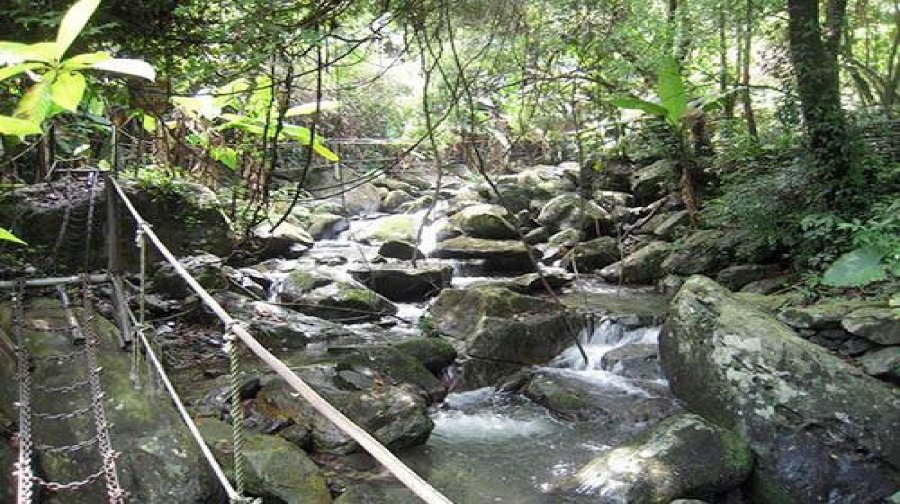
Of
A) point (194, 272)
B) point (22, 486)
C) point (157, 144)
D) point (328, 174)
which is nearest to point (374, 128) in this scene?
Answer: point (328, 174)

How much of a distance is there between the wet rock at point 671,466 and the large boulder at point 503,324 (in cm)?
236

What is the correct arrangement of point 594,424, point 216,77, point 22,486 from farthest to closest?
point 594,424, point 216,77, point 22,486

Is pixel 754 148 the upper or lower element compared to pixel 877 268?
upper

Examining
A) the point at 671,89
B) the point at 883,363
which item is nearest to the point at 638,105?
the point at 671,89

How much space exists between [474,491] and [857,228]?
13.2 feet

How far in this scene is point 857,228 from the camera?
18.3 feet

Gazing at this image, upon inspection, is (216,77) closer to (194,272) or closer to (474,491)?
(474,491)

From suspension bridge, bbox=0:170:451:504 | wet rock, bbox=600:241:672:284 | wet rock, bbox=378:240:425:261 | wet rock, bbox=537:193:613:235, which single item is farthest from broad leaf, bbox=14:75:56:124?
wet rock, bbox=537:193:613:235

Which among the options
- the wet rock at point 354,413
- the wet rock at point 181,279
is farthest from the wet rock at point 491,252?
the wet rock at point 354,413

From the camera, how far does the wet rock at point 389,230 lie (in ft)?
41.3

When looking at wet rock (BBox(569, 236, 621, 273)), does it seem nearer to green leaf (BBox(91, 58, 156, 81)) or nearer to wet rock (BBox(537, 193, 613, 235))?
wet rock (BBox(537, 193, 613, 235))

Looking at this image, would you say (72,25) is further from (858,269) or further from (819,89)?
(819,89)

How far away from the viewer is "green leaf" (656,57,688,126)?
744 centimetres

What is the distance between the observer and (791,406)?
4.50 m
